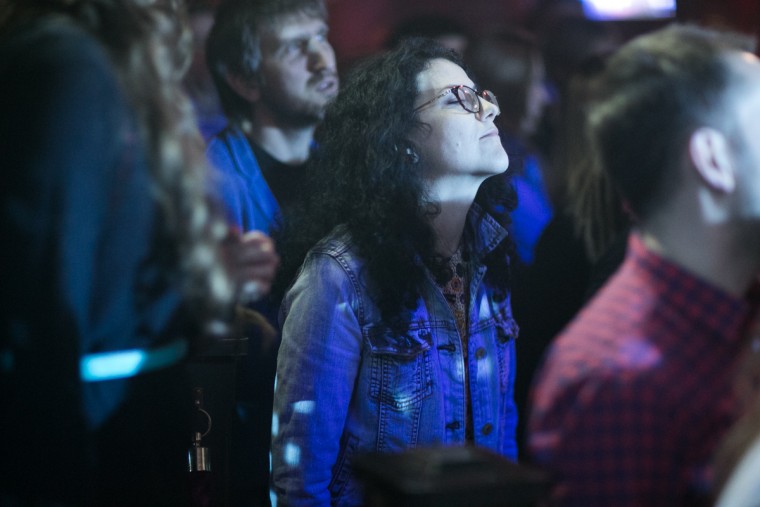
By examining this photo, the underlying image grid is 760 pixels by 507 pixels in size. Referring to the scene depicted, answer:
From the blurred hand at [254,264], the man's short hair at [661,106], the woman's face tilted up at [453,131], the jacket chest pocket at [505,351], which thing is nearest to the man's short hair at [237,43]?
the blurred hand at [254,264]

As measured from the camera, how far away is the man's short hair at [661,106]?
1.71 metres

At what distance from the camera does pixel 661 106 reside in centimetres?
171

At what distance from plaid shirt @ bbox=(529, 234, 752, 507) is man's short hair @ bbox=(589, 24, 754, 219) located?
18 cm

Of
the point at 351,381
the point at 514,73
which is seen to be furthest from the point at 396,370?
the point at 514,73

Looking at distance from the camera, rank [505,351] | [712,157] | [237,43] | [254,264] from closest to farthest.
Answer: [712,157]
[254,264]
[505,351]
[237,43]

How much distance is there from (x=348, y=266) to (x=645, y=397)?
3.27 ft

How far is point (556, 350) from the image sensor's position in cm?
169

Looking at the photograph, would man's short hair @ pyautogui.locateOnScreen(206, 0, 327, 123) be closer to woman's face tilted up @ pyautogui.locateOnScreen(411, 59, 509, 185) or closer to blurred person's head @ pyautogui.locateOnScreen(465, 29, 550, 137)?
woman's face tilted up @ pyautogui.locateOnScreen(411, 59, 509, 185)

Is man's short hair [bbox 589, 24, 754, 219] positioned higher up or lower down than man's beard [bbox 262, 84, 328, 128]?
higher up

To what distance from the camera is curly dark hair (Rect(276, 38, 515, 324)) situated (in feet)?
7.75

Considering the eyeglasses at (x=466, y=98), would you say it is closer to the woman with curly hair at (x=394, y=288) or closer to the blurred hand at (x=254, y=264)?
the woman with curly hair at (x=394, y=288)

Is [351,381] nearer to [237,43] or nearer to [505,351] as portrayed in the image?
[505,351]

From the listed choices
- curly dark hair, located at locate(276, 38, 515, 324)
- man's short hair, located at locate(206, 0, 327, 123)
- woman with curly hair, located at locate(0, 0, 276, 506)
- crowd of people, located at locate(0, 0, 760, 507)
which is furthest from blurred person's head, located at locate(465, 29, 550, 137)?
woman with curly hair, located at locate(0, 0, 276, 506)

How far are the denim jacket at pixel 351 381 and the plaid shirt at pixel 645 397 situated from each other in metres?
0.66
